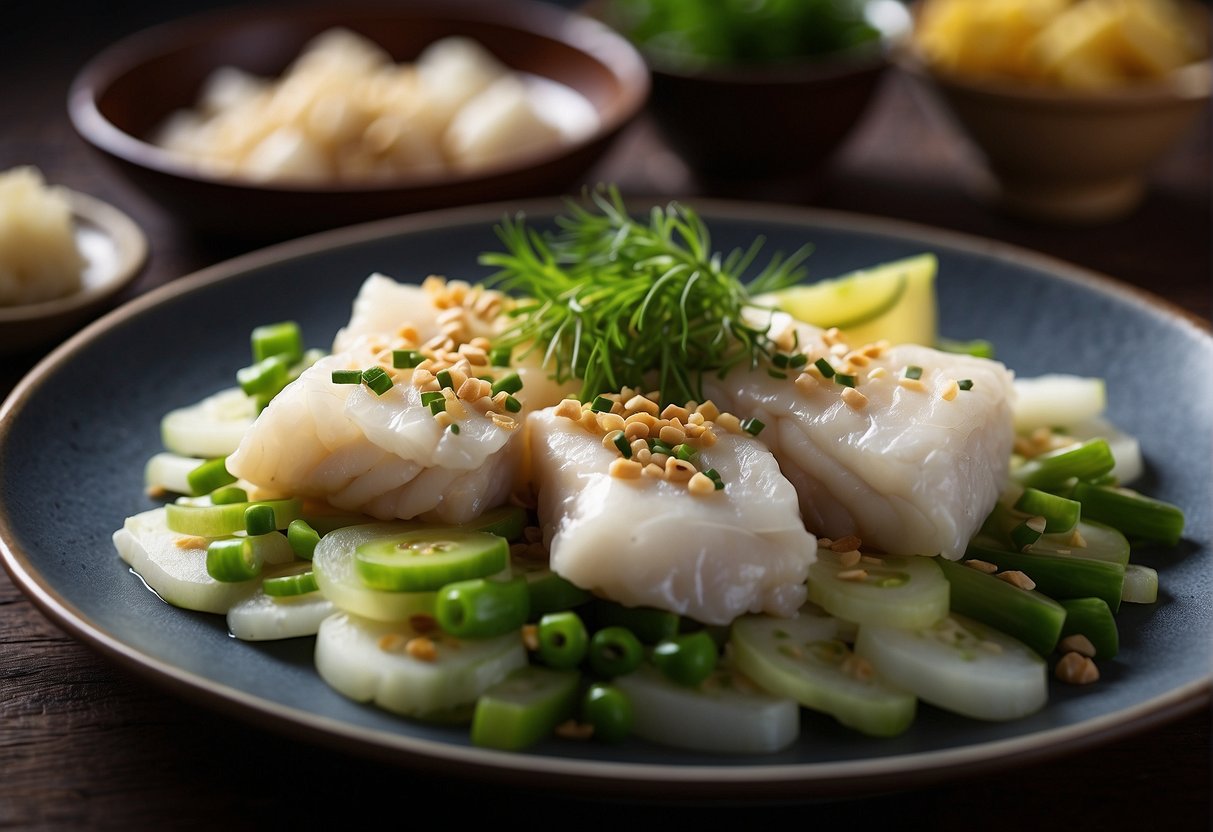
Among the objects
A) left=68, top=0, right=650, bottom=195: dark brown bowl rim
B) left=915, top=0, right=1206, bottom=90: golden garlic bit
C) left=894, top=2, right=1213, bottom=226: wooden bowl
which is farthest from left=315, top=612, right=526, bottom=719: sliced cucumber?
left=915, top=0, right=1206, bottom=90: golden garlic bit

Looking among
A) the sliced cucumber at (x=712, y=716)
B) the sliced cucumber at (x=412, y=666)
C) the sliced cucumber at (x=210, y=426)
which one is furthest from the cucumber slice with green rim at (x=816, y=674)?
the sliced cucumber at (x=210, y=426)

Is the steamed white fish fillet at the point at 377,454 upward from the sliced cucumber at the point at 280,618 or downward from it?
upward

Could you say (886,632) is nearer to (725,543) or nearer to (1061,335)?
(725,543)

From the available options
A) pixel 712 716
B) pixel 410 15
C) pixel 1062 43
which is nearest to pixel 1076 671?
pixel 712 716

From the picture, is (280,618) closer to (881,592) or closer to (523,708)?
(523,708)

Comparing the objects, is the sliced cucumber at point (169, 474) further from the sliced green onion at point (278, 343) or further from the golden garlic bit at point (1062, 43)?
the golden garlic bit at point (1062, 43)

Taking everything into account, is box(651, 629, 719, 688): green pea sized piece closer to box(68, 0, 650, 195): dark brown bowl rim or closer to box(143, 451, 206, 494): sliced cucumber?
box(143, 451, 206, 494): sliced cucumber

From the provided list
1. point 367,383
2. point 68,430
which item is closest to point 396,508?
point 367,383
